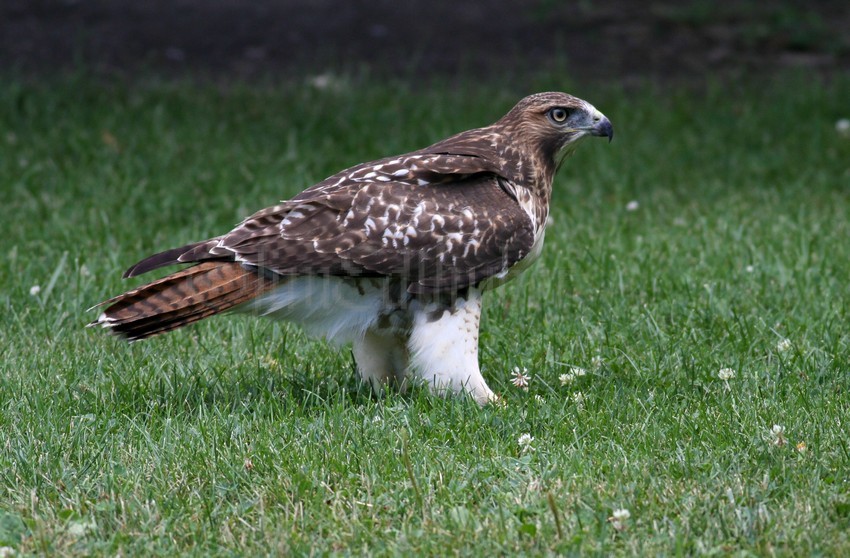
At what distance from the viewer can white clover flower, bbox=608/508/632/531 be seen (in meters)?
3.57

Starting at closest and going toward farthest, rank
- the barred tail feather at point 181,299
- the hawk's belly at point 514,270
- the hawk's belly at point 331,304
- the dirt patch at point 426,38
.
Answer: the barred tail feather at point 181,299 < the hawk's belly at point 331,304 < the hawk's belly at point 514,270 < the dirt patch at point 426,38

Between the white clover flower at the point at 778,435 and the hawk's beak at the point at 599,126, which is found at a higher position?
the hawk's beak at the point at 599,126

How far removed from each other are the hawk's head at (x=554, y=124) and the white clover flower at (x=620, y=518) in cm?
190

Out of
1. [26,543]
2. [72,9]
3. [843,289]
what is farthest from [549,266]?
[72,9]

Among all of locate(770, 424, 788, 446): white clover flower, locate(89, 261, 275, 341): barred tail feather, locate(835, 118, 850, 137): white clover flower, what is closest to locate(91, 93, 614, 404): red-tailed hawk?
locate(89, 261, 275, 341): barred tail feather

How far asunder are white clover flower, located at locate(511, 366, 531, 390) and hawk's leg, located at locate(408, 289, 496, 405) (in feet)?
0.42

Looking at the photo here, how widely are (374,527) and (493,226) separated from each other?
1.48 meters

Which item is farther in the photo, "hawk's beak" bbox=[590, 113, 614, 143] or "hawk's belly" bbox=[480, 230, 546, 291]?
"hawk's beak" bbox=[590, 113, 614, 143]

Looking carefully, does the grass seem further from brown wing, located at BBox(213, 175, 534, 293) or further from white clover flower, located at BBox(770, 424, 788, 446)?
brown wing, located at BBox(213, 175, 534, 293)

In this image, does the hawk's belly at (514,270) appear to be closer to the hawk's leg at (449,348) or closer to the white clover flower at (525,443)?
the hawk's leg at (449,348)

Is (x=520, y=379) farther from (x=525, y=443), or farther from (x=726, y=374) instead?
(x=726, y=374)

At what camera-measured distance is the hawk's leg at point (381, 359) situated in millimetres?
5000

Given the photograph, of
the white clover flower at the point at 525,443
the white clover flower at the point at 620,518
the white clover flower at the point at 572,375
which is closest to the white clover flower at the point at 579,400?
the white clover flower at the point at 572,375

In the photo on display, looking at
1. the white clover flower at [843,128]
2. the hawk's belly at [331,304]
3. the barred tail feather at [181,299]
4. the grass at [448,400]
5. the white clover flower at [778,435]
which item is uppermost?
the barred tail feather at [181,299]
